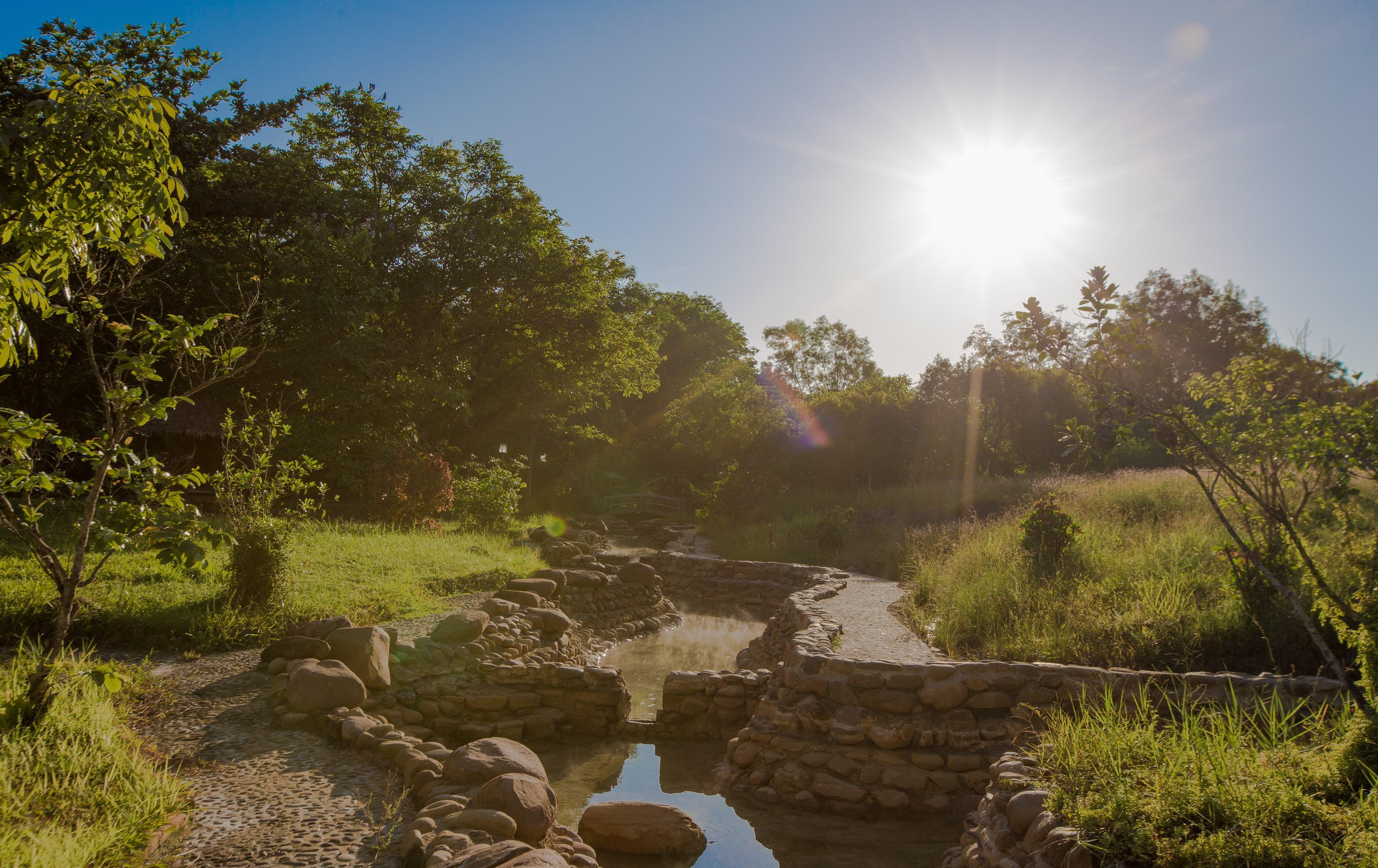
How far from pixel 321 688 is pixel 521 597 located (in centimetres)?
482

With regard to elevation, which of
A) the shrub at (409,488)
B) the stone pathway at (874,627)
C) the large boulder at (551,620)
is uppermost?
the shrub at (409,488)

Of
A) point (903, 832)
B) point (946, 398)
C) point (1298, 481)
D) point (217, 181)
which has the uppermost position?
point (217, 181)

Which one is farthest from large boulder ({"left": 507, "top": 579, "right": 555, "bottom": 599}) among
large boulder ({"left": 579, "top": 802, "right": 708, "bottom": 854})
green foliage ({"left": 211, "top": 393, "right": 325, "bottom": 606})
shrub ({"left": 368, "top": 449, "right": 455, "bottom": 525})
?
shrub ({"left": 368, "top": 449, "right": 455, "bottom": 525})

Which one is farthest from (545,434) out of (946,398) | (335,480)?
(946,398)

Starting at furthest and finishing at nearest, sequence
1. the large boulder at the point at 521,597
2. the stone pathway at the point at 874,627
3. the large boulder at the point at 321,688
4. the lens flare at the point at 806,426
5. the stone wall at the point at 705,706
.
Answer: the lens flare at the point at 806,426 → the large boulder at the point at 521,597 → the stone wall at the point at 705,706 → the stone pathway at the point at 874,627 → the large boulder at the point at 321,688

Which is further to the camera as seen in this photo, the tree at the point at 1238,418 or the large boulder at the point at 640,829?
the large boulder at the point at 640,829

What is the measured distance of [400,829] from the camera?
157 inches

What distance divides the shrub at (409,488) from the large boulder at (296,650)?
32.5 feet

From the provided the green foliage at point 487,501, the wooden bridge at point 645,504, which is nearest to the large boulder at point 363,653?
the green foliage at point 487,501

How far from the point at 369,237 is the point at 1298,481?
18309 millimetres

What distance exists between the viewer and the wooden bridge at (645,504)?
29.3 m

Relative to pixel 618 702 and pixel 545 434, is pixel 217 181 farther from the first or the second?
pixel 545 434

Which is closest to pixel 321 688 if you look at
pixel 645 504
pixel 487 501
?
pixel 487 501

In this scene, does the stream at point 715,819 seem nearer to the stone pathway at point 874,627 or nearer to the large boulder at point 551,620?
the large boulder at point 551,620
